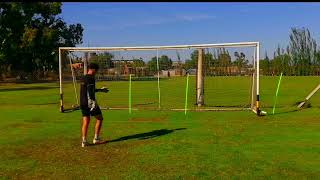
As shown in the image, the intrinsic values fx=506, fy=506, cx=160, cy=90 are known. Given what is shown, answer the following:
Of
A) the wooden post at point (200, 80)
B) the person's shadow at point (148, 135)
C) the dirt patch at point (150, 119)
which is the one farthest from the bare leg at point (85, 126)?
the wooden post at point (200, 80)

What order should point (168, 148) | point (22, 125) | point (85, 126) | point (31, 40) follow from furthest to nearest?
point (31, 40)
point (22, 125)
point (85, 126)
point (168, 148)

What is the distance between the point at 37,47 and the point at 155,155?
63793 millimetres

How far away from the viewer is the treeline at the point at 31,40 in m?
65.2

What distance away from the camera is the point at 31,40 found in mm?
67312

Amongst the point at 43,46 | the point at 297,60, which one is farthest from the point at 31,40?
the point at 297,60

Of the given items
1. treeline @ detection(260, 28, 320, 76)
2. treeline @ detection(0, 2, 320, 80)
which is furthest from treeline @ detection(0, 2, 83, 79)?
treeline @ detection(260, 28, 320, 76)

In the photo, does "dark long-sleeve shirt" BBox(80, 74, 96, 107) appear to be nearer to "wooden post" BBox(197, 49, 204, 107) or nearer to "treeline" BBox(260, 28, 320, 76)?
"wooden post" BBox(197, 49, 204, 107)

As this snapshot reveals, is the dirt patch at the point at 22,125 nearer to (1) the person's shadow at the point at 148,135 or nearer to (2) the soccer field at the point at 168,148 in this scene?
Answer: (2) the soccer field at the point at 168,148

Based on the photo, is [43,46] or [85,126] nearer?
[85,126]

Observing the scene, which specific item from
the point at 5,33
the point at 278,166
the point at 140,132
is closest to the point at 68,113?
the point at 140,132

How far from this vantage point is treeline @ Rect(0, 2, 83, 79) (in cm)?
6519

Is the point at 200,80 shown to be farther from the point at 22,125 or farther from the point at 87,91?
the point at 87,91

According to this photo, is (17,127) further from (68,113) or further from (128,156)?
(128,156)

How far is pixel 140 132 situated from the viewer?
45.1ft
